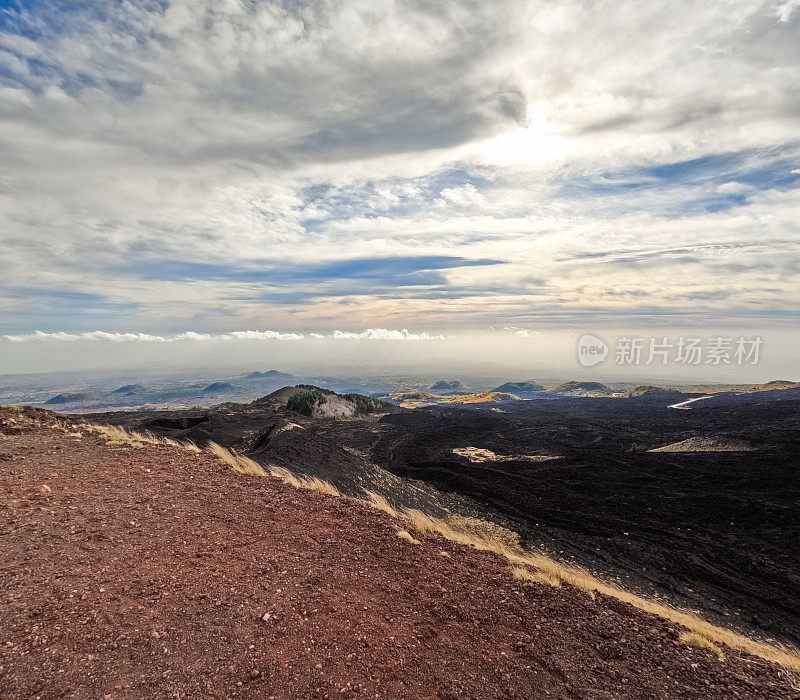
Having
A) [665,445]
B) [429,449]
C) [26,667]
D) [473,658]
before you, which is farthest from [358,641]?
[665,445]

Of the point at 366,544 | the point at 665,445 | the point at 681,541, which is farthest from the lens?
the point at 665,445

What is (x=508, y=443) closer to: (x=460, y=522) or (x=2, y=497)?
(x=460, y=522)

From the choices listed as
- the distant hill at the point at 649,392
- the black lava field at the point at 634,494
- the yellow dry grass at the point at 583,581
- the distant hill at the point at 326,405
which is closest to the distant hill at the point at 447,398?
the distant hill at the point at 649,392

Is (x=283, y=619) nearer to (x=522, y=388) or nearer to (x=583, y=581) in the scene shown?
(x=583, y=581)

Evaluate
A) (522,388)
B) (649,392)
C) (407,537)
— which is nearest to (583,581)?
(407,537)

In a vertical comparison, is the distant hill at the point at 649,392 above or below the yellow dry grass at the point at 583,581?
below

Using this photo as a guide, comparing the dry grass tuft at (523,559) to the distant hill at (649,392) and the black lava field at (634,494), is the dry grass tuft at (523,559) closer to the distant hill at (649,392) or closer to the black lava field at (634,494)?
the black lava field at (634,494)
